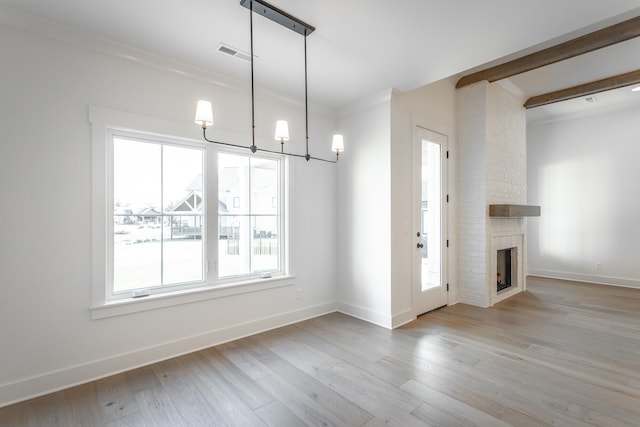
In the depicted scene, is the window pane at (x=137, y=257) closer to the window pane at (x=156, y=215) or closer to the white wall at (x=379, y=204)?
the window pane at (x=156, y=215)

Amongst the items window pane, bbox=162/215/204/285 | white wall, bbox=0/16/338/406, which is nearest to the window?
window pane, bbox=162/215/204/285

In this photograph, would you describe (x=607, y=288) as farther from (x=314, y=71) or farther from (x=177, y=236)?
(x=177, y=236)

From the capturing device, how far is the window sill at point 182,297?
2.63 m

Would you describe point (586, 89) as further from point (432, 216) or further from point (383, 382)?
point (383, 382)

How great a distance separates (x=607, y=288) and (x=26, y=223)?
26.7 feet

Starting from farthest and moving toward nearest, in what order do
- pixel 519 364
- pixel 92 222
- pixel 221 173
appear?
pixel 221 173 → pixel 519 364 → pixel 92 222

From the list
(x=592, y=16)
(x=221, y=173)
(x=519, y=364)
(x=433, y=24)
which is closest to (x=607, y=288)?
(x=519, y=364)

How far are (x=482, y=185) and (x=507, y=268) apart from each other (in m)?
1.85

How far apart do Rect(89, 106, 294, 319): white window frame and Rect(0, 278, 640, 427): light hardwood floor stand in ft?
1.83

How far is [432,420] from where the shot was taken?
2020 millimetres

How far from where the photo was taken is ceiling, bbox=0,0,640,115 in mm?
2180

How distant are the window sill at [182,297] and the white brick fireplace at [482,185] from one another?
2.72 m

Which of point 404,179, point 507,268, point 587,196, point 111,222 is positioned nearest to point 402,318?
point 404,179

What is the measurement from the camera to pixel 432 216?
4453 millimetres
